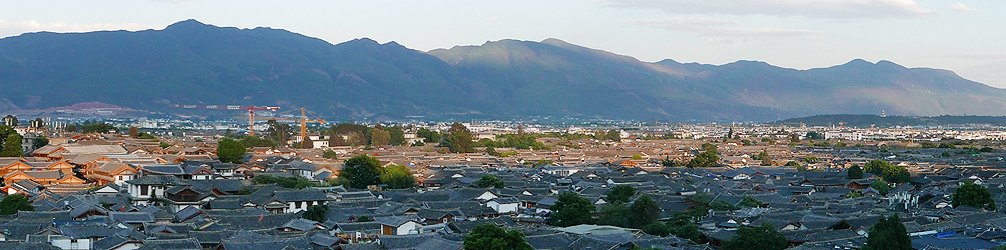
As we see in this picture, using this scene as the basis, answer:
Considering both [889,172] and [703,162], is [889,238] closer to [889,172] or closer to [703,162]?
[889,172]

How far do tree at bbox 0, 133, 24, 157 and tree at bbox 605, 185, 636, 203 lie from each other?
16.9m

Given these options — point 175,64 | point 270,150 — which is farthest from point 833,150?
point 175,64

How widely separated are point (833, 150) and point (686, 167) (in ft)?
57.3

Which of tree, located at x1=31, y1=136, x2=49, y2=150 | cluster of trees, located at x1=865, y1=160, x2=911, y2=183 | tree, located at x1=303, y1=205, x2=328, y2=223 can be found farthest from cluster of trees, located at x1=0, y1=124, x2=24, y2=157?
cluster of trees, located at x1=865, y1=160, x2=911, y2=183

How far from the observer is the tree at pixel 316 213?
2119cm

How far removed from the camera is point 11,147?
3036 centimetres

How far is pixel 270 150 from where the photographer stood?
139 feet

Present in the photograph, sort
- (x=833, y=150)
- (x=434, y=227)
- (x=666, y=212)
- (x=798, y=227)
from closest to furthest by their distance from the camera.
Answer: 1. (x=798, y=227)
2. (x=434, y=227)
3. (x=666, y=212)
4. (x=833, y=150)

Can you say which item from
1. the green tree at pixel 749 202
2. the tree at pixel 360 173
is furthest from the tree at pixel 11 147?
the green tree at pixel 749 202

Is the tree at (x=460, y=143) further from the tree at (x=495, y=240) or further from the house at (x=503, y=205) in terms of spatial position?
the tree at (x=495, y=240)

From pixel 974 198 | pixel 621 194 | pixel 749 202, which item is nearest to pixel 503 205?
→ pixel 621 194

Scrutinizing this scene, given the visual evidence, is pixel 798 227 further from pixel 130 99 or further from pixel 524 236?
pixel 130 99

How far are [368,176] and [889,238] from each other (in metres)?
18.0

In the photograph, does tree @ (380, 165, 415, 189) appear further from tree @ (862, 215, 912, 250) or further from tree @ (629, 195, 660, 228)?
tree @ (862, 215, 912, 250)
